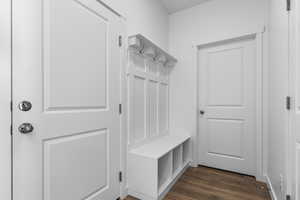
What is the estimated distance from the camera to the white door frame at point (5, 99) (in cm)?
88

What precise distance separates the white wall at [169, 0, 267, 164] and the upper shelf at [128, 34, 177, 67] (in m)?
0.32

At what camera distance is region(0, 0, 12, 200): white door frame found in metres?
0.88

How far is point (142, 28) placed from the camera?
212 cm

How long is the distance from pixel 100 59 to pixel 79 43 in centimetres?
24

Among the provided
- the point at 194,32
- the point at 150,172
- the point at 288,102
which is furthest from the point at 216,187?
the point at 194,32

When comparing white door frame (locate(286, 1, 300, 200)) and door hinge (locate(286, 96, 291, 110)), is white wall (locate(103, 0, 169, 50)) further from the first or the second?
door hinge (locate(286, 96, 291, 110))

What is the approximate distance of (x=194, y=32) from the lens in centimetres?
266

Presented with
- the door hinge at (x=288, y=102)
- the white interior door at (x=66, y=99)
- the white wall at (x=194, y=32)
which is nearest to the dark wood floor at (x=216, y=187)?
the white wall at (x=194, y=32)

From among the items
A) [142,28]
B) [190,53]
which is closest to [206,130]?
[190,53]

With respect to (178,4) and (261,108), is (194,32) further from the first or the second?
(261,108)

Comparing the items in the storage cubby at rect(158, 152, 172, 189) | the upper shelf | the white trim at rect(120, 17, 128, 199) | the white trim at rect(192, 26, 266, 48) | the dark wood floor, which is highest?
the white trim at rect(192, 26, 266, 48)

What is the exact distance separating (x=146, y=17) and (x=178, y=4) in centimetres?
82

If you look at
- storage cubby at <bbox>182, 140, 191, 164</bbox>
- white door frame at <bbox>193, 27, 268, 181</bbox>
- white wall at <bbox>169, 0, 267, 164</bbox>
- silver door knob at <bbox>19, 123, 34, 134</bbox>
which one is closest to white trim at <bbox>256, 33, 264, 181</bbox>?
white door frame at <bbox>193, 27, 268, 181</bbox>

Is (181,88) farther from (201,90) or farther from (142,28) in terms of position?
(142,28)
